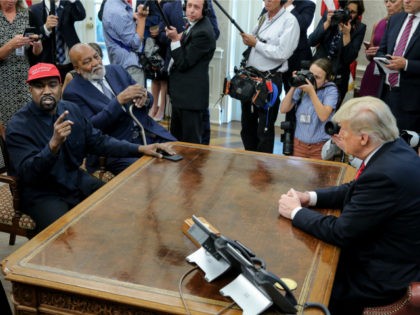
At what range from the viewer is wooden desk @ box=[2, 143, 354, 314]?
1.73 metres

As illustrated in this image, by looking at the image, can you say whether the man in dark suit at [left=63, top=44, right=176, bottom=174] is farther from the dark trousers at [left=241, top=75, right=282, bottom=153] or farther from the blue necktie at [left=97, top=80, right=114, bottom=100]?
the dark trousers at [left=241, top=75, right=282, bottom=153]

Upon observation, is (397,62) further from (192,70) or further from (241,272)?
(241,272)

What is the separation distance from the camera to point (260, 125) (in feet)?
14.7

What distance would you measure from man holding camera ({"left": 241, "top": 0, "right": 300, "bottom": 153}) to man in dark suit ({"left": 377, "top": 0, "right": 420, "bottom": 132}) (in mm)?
762

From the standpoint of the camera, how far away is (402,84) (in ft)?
13.5

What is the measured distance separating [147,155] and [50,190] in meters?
0.55

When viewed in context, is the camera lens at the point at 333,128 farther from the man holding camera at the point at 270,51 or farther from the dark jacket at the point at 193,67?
the dark jacket at the point at 193,67

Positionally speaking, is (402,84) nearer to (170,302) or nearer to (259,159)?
(259,159)

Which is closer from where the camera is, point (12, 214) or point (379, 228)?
point (379, 228)

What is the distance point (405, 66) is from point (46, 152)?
2670 millimetres

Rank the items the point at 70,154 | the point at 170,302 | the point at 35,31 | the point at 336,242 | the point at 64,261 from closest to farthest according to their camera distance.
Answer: the point at 170,302, the point at 64,261, the point at 336,242, the point at 70,154, the point at 35,31

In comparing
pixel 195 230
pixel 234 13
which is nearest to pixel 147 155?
pixel 195 230

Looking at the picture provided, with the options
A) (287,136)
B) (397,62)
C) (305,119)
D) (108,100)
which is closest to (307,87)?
(305,119)

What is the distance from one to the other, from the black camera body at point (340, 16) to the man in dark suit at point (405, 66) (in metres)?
0.42
